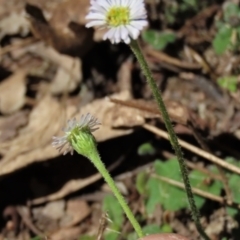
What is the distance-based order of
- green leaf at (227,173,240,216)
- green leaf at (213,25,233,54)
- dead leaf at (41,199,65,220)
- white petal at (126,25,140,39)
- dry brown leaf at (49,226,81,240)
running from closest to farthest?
white petal at (126,25,140,39), green leaf at (227,173,240,216), dry brown leaf at (49,226,81,240), dead leaf at (41,199,65,220), green leaf at (213,25,233,54)

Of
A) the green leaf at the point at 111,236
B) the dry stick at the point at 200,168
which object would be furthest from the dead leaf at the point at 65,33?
the green leaf at the point at 111,236

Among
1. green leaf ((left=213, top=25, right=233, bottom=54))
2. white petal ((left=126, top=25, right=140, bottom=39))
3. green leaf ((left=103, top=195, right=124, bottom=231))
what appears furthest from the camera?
green leaf ((left=213, top=25, right=233, bottom=54))

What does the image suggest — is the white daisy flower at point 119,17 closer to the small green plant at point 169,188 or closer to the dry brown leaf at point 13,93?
the small green plant at point 169,188

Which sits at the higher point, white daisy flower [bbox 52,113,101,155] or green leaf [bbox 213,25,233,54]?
green leaf [bbox 213,25,233,54]

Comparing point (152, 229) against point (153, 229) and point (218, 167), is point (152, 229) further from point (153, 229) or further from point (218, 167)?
point (218, 167)

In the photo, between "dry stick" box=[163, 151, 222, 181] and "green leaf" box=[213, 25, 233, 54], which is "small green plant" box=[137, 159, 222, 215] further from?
"green leaf" box=[213, 25, 233, 54]

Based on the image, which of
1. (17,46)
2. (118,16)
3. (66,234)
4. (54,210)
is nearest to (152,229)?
(66,234)

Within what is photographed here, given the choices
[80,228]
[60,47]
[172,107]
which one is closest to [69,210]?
[80,228]

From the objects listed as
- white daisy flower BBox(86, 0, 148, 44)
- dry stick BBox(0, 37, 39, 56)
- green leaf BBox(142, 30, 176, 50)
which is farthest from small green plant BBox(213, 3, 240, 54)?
white daisy flower BBox(86, 0, 148, 44)
